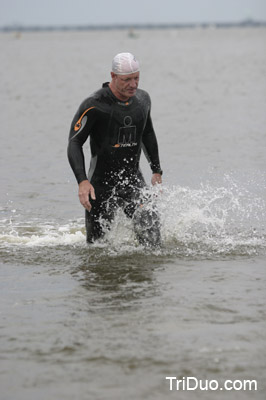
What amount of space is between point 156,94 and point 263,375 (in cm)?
2675

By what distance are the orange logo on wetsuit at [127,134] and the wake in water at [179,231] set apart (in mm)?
516

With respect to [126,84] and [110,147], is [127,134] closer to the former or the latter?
[110,147]

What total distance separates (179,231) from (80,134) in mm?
2044

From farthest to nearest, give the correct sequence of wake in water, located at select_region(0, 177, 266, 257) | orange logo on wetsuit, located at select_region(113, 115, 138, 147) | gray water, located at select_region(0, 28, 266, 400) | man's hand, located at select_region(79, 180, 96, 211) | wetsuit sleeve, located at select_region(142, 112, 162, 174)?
wake in water, located at select_region(0, 177, 266, 257)
wetsuit sleeve, located at select_region(142, 112, 162, 174)
orange logo on wetsuit, located at select_region(113, 115, 138, 147)
man's hand, located at select_region(79, 180, 96, 211)
gray water, located at select_region(0, 28, 266, 400)

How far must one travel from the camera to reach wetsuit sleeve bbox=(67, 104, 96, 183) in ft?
22.9

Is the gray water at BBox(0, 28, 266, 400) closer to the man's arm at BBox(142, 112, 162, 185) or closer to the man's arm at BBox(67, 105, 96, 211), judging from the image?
the man's arm at BBox(142, 112, 162, 185)

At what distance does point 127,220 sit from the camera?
7.51m

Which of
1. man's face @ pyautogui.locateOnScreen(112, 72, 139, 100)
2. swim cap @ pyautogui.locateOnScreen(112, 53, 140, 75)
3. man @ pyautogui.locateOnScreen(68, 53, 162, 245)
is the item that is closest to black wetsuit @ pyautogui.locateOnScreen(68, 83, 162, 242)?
man @ pyautogui.locateOnScreen(68, 53, 162, 245)

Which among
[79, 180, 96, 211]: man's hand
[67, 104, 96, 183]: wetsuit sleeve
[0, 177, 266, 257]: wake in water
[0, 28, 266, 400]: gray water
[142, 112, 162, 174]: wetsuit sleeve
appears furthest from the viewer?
[0, 177, 266, 257]: wake in water

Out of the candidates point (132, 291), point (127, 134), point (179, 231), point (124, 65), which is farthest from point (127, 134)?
point (179, 231)

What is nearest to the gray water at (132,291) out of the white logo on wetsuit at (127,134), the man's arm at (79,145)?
the white logo on wetsuit at (127,134)

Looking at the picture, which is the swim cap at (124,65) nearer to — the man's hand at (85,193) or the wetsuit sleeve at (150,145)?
the wetsuit sleeve at (150,145)

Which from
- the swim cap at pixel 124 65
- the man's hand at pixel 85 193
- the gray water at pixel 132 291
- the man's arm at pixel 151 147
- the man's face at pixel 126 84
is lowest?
the gray water at pixel 132 291

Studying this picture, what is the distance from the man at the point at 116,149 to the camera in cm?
697
